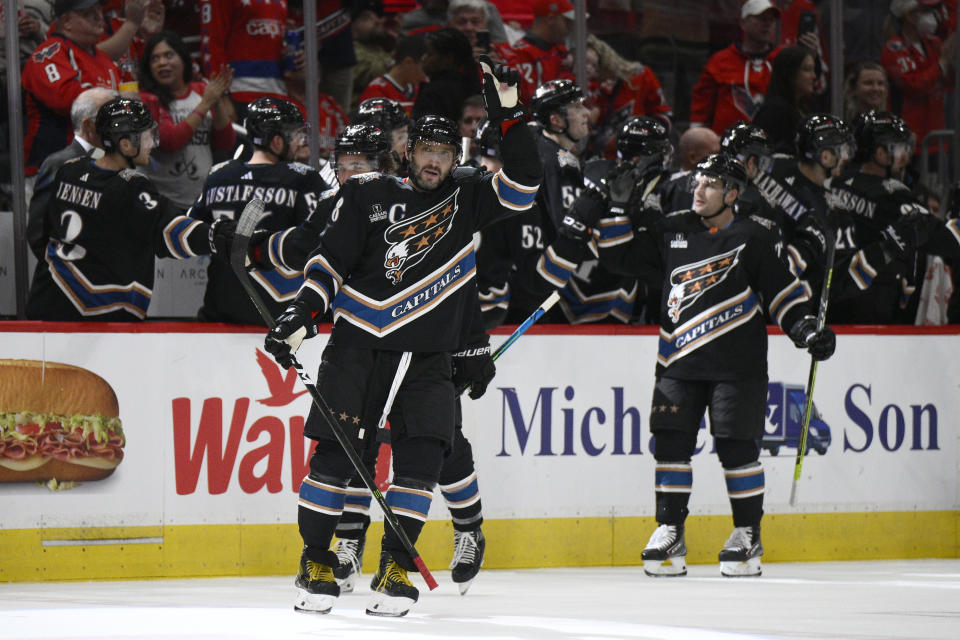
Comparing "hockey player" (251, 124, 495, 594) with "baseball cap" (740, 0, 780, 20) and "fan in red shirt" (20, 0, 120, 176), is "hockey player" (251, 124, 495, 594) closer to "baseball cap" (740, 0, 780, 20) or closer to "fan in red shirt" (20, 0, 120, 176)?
"fan in red shirt" (20, 0, 120, 176)

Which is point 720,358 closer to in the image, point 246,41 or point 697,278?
A: point 697,278

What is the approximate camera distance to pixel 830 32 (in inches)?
313

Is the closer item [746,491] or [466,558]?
[466,558]

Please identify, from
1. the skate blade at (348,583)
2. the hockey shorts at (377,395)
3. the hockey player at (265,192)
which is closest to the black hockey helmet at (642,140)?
the hockey player at (265,192)

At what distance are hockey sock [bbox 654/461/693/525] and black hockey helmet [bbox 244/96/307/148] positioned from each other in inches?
76.1

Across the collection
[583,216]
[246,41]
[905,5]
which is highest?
[905,5]

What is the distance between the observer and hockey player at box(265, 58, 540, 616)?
15.3 ft

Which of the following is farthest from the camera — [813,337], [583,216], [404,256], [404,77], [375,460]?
[404,77]

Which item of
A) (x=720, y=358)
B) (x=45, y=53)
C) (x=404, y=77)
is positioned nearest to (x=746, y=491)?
(x=720, y=358)

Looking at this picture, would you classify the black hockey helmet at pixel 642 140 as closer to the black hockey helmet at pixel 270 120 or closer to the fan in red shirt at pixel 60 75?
the black hockey helmet at pixel 270 120

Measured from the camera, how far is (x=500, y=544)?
620 centimetres

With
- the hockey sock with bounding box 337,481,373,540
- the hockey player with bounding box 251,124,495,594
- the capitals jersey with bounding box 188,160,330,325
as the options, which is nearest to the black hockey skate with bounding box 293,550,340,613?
the hockey player with bounding box 251,124,495,594

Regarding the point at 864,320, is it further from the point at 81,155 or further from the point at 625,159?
the point at 81,155

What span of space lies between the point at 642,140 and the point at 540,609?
7.31 ft
